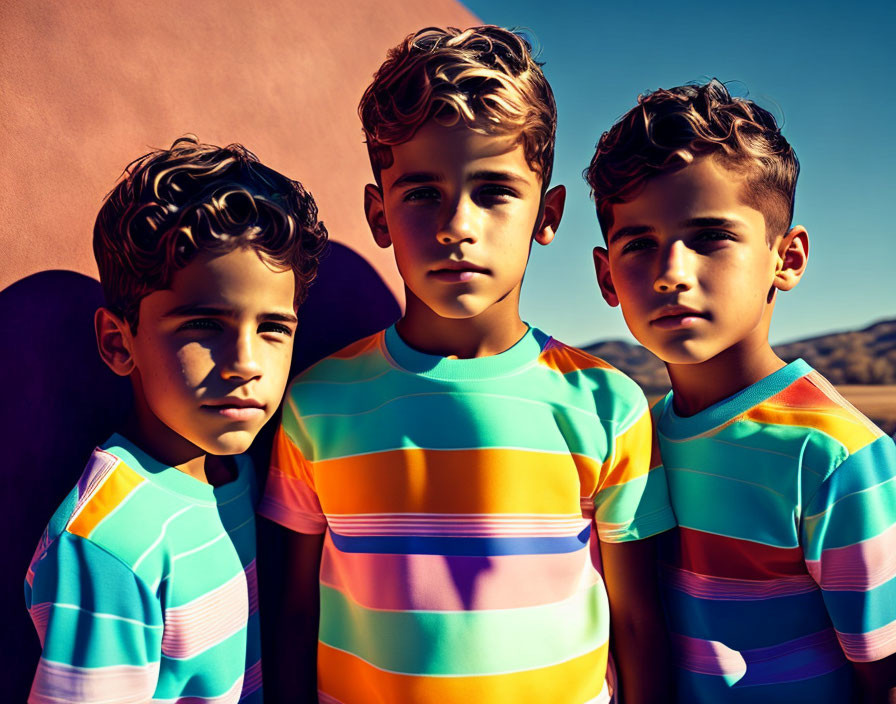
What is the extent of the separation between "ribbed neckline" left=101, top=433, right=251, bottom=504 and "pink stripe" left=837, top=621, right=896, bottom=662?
3.75ft

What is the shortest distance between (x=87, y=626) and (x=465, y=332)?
2.54ft

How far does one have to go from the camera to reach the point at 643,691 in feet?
4.36

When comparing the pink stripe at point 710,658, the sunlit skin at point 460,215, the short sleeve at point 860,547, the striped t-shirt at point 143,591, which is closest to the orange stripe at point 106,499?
the striped t-shirt at point 143,591

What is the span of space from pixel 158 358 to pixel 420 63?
0.70 meters

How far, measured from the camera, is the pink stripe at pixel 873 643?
118cm

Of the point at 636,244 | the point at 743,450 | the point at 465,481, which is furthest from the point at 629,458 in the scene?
the point at 636,244

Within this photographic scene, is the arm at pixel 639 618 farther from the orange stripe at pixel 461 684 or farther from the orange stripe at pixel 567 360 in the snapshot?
the orange stripe at pixel 567 360

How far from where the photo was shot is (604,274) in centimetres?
149

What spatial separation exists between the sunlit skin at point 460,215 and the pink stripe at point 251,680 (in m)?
0.76

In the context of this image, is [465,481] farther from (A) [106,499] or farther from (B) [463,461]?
(A) [106,499]

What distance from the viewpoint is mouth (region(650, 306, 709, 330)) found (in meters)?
1.26

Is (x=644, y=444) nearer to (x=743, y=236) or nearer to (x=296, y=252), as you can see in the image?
(x=743, y=236)

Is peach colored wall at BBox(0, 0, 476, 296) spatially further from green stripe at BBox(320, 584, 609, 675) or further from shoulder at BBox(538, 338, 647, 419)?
green stripe at BBox(320, 584, 609, 675)

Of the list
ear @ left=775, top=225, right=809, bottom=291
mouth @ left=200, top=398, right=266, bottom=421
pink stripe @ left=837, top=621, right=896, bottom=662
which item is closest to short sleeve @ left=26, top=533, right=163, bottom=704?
mouth @ left=200, top=398, right=266, bottom=421
